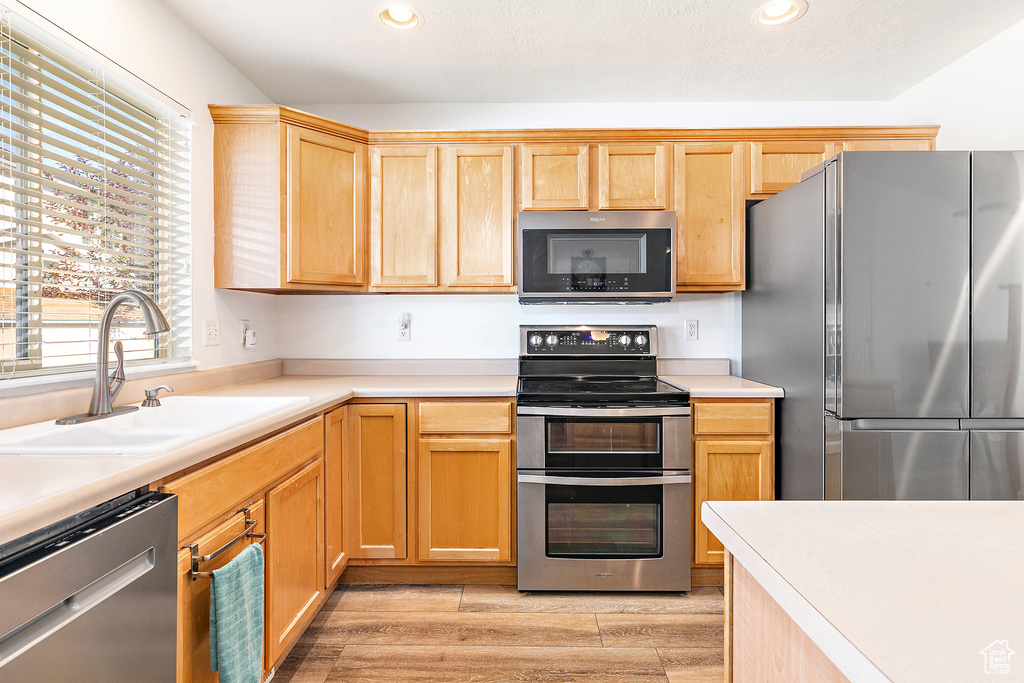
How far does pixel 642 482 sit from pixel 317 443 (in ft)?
4.38

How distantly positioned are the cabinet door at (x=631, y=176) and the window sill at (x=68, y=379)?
1.98 metres

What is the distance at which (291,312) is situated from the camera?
9.26ft

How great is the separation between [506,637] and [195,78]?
257cm

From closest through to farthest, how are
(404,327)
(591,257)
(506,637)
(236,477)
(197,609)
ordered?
(197,609)
(236,477)
(506,637)
(591,257)
(404,327)

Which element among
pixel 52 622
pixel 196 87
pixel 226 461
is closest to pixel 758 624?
pixel 52 622

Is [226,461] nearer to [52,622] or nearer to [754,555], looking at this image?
[52,622]

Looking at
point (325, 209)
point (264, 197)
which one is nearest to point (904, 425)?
point (325, 209)

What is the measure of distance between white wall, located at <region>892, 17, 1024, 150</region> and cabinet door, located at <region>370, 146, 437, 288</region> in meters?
2.44

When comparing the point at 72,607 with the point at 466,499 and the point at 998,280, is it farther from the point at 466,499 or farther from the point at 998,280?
the point at 998,280

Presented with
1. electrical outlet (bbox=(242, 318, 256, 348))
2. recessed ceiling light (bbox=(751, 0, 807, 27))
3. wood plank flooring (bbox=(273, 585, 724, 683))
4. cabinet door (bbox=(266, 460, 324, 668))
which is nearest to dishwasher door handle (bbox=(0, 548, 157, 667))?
cabinet door (bbox=(266, 460, 324, 668))

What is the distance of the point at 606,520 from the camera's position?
7.13 feet

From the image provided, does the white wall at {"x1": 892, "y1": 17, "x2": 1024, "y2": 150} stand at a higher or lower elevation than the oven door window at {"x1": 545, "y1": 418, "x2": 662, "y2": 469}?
higher

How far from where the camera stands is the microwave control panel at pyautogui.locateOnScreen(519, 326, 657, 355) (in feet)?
8.79

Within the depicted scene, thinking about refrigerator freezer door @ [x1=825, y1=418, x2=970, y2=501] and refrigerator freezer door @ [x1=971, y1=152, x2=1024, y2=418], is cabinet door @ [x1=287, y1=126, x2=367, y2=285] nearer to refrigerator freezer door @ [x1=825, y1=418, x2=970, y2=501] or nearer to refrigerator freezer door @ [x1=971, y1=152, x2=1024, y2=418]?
refrigerator freezer door @ [x1=825, y1=418, x2=970, y2=501]
